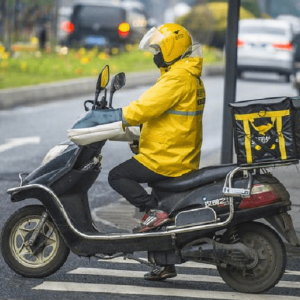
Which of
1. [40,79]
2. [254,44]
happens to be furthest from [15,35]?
[40,79]

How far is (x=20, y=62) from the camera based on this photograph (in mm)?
26078

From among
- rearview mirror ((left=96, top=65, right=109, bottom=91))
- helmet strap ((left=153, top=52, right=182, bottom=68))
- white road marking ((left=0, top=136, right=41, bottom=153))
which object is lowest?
white road marking ((left=0, top=136, right=41, bottom=153))

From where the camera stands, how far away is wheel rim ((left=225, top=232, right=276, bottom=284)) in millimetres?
6844

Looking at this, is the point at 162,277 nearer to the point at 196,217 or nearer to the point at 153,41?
the point at 196,217

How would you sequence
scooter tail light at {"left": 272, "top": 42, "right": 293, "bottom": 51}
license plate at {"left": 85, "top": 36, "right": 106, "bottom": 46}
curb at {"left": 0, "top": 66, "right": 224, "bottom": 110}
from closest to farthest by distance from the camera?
curb at {"left": 0, "top": 66, "right": 224, "bottom": 110}, scooter tail light at {"left": 272, "top": 42, "right": 293, "bottom": 51}, license plate at {"left": 85, "top": 36, "right": 106, "bottom": 46}

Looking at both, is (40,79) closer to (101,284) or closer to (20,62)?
(20,62)

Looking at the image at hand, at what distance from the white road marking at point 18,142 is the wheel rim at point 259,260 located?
8.04 metres

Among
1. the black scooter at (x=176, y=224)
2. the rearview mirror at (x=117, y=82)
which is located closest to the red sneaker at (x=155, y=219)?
the black scooter at (x=176, y=224)

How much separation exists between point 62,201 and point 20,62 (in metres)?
19.1

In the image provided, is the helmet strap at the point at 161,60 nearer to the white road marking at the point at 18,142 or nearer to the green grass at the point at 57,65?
the white road marking at the point at 18,142

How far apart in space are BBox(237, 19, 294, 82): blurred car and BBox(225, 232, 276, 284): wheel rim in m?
23.9

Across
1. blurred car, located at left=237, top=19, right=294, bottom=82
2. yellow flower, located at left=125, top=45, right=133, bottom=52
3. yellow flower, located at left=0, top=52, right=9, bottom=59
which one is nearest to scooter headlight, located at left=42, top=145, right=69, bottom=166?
yellow flower, located at left=0, top=52, right=9, bottom=59

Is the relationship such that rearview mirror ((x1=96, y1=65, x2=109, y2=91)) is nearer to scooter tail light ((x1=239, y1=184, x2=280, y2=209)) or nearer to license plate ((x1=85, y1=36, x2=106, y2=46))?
scooter tail light ((x1=239, y1=184, x2=280, y2=209))

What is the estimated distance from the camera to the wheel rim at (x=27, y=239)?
7.27m
